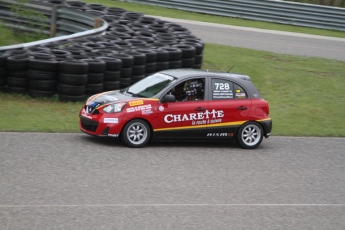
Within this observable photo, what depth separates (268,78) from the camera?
1906 cm

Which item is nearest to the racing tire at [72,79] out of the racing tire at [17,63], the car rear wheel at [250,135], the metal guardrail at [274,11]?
the racing tire at [17,63]

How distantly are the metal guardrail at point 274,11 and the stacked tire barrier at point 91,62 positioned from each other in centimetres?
1308

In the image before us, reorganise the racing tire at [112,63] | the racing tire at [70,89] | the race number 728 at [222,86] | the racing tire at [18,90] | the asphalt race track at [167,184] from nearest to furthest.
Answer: the asphalt race track at [167,184] → the race number 728 at [222,86] → the racing tire at [70,89] → the racing tire at [18,90] → the racing tire at [112,63]

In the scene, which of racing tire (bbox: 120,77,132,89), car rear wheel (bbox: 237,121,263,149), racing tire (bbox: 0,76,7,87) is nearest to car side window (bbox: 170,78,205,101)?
car rear wheel (bbox: 237,121,263,149)

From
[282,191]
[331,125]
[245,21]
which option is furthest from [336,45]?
[282,191]

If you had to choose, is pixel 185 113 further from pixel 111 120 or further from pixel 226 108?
pixel 111 120

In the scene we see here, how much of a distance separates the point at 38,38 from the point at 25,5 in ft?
4.41

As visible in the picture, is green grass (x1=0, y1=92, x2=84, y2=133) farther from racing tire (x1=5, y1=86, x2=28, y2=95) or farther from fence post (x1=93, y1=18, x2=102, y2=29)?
fence post (x1=93, y1=18, x2=102, y2=29)

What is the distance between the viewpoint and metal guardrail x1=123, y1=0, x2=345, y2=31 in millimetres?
29297

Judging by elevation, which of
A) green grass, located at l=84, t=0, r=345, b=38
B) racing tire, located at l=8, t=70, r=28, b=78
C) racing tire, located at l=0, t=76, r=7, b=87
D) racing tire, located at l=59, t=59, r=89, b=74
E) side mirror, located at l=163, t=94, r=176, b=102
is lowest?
green grass, located at l=84, t=0, r=345, b=38

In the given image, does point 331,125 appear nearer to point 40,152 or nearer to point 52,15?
point 40,152

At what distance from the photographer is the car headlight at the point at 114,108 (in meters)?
11.4

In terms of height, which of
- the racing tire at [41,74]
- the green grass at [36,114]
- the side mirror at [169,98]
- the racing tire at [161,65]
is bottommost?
the green grass at [36,114]

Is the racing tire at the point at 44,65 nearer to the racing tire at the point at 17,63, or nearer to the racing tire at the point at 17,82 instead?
the racing tire at the point at 17,63
